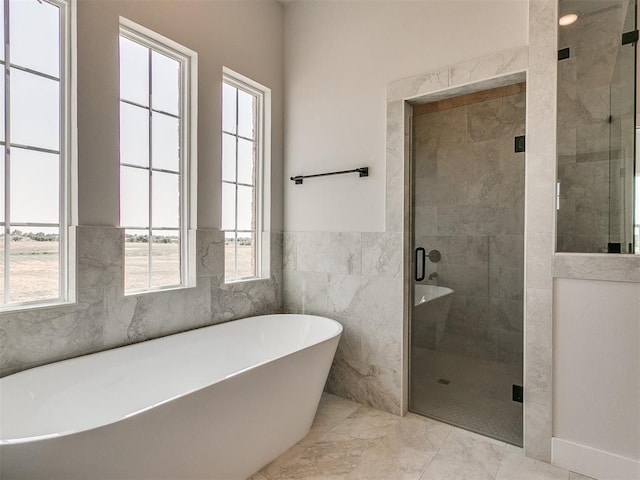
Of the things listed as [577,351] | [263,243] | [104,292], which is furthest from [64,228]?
[577,351]

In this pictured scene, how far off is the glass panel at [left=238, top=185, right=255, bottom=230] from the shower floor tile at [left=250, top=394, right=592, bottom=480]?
1.55 m

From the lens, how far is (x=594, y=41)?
6.49ft

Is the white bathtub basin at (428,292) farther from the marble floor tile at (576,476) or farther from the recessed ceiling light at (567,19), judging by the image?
the recessed ceiling light at (567,19)

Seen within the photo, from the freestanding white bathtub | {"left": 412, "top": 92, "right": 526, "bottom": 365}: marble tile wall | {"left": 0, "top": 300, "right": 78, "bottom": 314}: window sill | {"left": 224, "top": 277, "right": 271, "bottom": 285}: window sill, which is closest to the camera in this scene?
the freestanding white bathtub

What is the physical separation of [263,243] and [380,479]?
1871mm

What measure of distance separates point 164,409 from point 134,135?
1.67m

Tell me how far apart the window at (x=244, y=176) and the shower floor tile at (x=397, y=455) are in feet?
4.34

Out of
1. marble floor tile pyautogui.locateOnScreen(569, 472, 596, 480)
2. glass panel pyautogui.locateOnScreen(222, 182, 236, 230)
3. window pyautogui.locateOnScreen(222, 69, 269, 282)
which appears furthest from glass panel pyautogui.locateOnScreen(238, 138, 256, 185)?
marble floor tile pyautogui.locateOnScreen(569, 472, 596, 480)

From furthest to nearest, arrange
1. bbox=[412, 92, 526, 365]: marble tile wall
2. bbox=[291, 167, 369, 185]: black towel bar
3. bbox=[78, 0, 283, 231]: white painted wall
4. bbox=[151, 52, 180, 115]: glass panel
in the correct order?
bbox=[291, 167, 369, 185]: black towel bar → bbox=[151, 52, 180, 115]: glass panel → bbox=[412, 92, 526, 365]: marble tile wall → bbox=[78, 0, 283, 231]: white painted wall

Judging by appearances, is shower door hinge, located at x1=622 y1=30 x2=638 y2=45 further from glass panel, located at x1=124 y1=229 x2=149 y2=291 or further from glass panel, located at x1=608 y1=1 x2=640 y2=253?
glass panel, located at x1=124 y1=229 x2=149 y2=291

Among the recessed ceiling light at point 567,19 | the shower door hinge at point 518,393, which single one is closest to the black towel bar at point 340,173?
the recessed ceiling light at point 567,19

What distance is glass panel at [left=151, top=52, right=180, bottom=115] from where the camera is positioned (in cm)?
240

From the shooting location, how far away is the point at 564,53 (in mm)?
2010

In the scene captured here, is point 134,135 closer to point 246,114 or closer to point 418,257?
point 246,114
